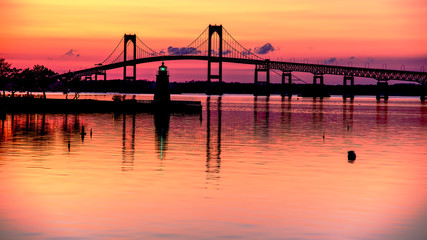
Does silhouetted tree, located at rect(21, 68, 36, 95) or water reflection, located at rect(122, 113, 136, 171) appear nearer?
water reflection, located at rect(122, 113, 136, 171)

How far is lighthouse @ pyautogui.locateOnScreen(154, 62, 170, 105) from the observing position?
243 feet

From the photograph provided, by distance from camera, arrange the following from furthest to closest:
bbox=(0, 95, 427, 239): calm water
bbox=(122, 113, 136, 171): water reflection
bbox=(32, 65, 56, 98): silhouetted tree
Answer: bbox=(32, 65, 56, 98): silhouetted tree, bbox=(122, 113, 136, 171): water reflection, bbox=(0, 95, 427, 239): calm water

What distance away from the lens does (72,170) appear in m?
23.7

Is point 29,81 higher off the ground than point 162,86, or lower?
higher

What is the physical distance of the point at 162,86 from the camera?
7481 cm

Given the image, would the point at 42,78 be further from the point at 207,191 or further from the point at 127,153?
the point at 207,191

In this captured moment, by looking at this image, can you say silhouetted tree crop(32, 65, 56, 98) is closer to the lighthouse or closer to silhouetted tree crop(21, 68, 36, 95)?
silhouetted tree crop(21, 68, 36, 95)

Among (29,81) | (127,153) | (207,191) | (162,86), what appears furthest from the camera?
(29,81)

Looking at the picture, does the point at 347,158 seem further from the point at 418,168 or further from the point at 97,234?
the point at 97,234

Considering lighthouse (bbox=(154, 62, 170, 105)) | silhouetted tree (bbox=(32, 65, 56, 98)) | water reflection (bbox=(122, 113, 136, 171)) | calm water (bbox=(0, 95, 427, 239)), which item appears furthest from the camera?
silhouetted tree (bbox=(32, 65, 56, 98))

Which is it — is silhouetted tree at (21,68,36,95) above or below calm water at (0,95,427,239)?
above

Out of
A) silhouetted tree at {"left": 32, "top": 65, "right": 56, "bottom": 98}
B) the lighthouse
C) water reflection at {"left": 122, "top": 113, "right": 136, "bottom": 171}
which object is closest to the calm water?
water reflection at {"left": 122, "top": 113, "right": 136, "bottom": 171}

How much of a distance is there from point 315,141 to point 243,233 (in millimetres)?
28498

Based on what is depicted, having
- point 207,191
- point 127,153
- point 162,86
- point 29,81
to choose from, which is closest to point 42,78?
point 29,81
